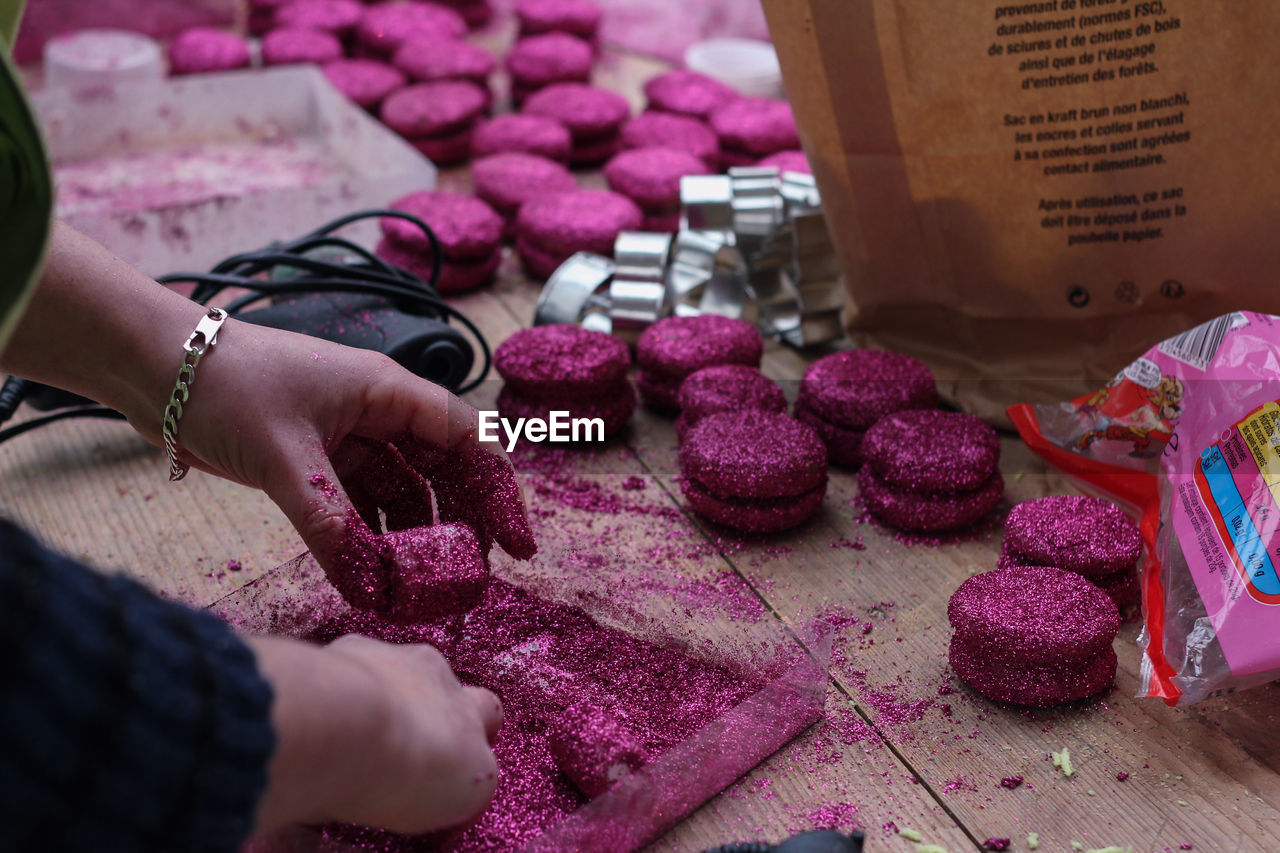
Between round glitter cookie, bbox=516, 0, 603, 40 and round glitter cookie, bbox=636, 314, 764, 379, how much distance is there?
1.40 metres

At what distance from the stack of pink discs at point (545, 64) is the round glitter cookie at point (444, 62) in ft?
0.19

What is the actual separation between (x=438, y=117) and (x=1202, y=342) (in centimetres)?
151

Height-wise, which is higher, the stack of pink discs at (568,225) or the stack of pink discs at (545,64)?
the stack of pink discs at (545,64)

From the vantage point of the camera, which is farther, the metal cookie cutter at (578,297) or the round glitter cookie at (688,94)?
the round glitter cookie at (688,94)

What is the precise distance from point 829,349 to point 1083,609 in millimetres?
674

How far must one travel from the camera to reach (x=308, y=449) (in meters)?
0.90

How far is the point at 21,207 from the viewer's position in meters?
0.59

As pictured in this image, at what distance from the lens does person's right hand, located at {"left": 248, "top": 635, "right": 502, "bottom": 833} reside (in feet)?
1.85

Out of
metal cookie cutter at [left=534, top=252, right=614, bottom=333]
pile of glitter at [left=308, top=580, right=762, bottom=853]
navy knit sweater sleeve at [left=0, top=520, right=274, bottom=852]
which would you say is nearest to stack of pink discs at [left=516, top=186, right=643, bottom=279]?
metal cookie cutter at [left=534, top=252, right=614, bottom=333]

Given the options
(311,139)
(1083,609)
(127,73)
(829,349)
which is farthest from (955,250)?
(127,73)

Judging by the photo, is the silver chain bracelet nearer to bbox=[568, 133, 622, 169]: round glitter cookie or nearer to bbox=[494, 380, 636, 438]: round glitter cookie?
bbox=[494, 380, 636, 438]: round glitter cookie

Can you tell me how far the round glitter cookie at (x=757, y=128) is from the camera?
6.79 ft

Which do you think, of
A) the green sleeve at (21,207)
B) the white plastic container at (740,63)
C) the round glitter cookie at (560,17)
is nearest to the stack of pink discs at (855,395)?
the green sleeve at (21,207)

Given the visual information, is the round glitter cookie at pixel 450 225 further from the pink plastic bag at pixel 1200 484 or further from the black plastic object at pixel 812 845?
the black plastic object at pixel 812 845
